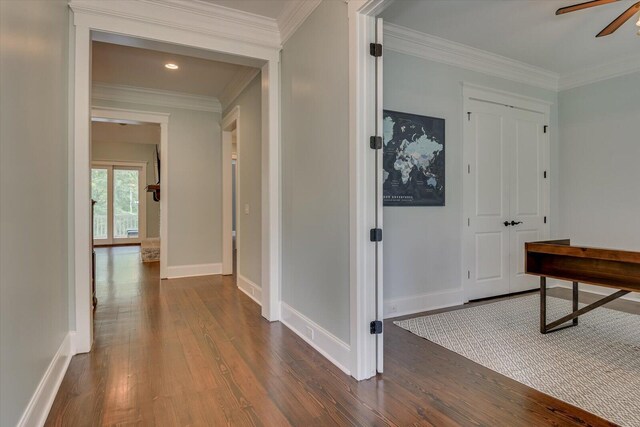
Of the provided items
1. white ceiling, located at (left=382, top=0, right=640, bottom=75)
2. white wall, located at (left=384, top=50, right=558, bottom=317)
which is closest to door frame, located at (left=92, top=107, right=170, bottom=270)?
white wall, located at (left=384, top=50, right=558, bottom=317)

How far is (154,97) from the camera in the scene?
4.94 meters

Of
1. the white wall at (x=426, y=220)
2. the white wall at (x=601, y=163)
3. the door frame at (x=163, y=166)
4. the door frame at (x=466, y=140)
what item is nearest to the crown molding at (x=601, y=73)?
the white wall at (x=601, y=163)

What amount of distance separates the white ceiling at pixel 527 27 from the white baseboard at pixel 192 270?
422cm

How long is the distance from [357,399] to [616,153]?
4.36 m

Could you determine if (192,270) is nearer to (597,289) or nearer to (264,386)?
(264,386)

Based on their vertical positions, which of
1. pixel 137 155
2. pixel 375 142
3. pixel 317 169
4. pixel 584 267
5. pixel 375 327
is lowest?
pixel 375 327

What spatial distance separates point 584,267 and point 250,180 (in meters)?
3.39

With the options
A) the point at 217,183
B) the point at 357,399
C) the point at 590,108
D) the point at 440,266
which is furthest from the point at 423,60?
the point at 217,183

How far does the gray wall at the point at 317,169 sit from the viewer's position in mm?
2264

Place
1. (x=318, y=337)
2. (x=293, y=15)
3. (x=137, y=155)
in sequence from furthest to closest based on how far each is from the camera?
(x=137, y=155)
(x=293, y=15)
(x=318, y=337)

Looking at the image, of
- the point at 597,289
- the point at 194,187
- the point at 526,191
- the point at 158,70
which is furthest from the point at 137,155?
the point at 597,289

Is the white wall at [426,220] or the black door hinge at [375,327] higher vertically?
the white wall at [426,220]

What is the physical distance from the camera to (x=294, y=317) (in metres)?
2.91

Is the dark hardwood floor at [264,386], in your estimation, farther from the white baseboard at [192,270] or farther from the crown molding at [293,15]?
the crown molding at [293,15]
